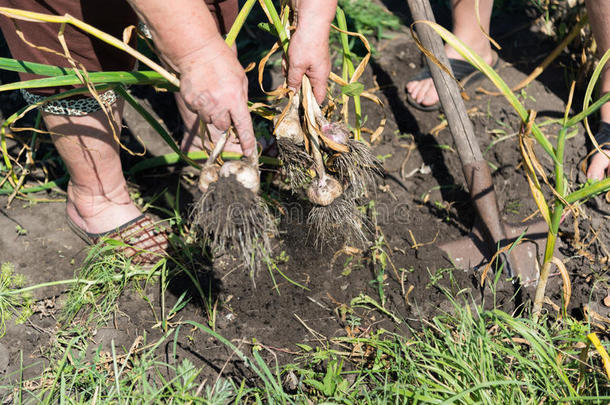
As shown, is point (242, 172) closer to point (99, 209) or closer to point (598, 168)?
point (99, 209)

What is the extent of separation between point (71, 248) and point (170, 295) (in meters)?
0.49

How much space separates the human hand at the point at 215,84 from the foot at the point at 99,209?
813 mm

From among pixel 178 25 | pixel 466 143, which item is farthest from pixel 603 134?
pixel 178 25

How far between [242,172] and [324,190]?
0.33 m

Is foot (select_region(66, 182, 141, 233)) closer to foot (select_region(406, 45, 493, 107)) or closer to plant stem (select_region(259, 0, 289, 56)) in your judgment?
plant stem (select_region(259, 0, 289, 56))

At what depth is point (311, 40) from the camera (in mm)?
1427

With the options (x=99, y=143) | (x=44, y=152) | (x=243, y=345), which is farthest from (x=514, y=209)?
(x=44, y=152)

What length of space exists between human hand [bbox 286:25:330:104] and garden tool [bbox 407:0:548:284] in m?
0.63

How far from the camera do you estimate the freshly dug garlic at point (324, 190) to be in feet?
5.37

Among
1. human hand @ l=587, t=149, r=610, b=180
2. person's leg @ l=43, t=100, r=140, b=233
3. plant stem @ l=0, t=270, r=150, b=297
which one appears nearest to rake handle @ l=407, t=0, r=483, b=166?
human hand @ l=587, t=149, r=610, b=180

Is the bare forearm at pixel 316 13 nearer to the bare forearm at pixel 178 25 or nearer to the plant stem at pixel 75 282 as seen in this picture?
the bare forearm at pixel 178 25

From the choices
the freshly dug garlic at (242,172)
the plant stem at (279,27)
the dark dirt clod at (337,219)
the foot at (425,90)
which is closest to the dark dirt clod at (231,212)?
the freshly dug garlic at (242,172)

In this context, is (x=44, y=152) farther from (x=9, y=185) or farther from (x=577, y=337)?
(x=577, y=337)

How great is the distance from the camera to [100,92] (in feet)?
5.33
